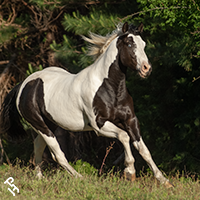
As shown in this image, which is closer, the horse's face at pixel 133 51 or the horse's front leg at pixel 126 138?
the horse's face at pixel 133 51

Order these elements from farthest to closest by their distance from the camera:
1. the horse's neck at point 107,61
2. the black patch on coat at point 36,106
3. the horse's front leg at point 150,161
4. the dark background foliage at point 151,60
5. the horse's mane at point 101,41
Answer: the dark background foliage at point 151,60
the black patch on coat at point 36,106
the horse's mane at point 101,41
the horse's neck at point 107,61
the horse's front leg at point 150,161

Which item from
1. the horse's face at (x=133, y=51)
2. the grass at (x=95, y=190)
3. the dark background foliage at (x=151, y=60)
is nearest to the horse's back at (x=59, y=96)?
the horse's face at (x=133, y=51)

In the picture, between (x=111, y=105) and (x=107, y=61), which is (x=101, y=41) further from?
(x=111, y=105)

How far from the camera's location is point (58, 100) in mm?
5332

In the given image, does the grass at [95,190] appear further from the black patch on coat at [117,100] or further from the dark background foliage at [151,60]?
the dark background foliage at [151,60]

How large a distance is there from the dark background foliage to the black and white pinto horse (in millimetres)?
1050

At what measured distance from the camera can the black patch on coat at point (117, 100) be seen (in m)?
4.70

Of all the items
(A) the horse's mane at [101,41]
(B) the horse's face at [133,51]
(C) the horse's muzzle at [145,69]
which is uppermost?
(A) the horse's mane at [101,41]

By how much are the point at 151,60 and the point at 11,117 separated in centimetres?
313

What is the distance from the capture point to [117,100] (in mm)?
4742

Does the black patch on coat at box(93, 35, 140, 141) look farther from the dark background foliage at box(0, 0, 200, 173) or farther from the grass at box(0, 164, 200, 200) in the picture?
the dark background foliage at box(0, 0, 200, 173)

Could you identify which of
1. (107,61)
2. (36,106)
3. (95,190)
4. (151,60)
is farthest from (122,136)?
(151,60)

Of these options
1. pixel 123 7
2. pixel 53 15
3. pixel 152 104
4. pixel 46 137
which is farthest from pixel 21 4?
pixel 46 137

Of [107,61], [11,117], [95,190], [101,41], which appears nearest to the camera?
[95,190]
